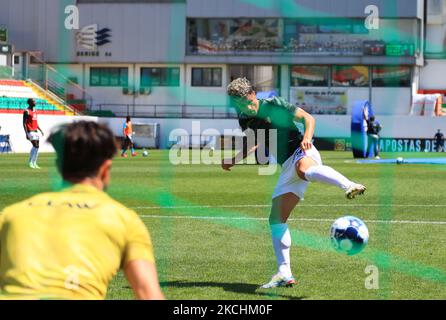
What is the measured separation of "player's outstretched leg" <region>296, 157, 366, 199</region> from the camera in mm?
8344

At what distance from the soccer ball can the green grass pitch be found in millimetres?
459

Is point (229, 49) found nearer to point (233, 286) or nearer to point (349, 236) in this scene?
point (233, 286)

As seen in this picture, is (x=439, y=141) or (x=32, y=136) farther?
(x=439, y=141)

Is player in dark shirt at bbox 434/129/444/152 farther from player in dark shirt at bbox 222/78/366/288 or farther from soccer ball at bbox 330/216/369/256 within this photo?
soccer ball at bbox 330/216/369/256

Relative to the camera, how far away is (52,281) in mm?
4113

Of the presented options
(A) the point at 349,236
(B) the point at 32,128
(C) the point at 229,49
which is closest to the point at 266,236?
(A) the point at 349,236

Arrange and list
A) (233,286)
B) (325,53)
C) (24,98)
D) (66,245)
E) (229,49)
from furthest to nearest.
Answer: (229,49) < (325,53) < (24,98) < (233,286) < (66,245)

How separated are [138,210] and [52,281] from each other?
12369 millimetres

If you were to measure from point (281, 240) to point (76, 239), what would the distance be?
16.9 feet

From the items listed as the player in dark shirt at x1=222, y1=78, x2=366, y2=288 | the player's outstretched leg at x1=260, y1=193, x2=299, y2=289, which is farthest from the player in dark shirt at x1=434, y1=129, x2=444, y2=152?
the player's outstretched leg at x1=260, y1=193, x2=299, y2=289

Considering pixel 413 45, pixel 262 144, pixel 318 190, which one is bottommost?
pixel 318 190

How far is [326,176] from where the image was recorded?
8.67m
